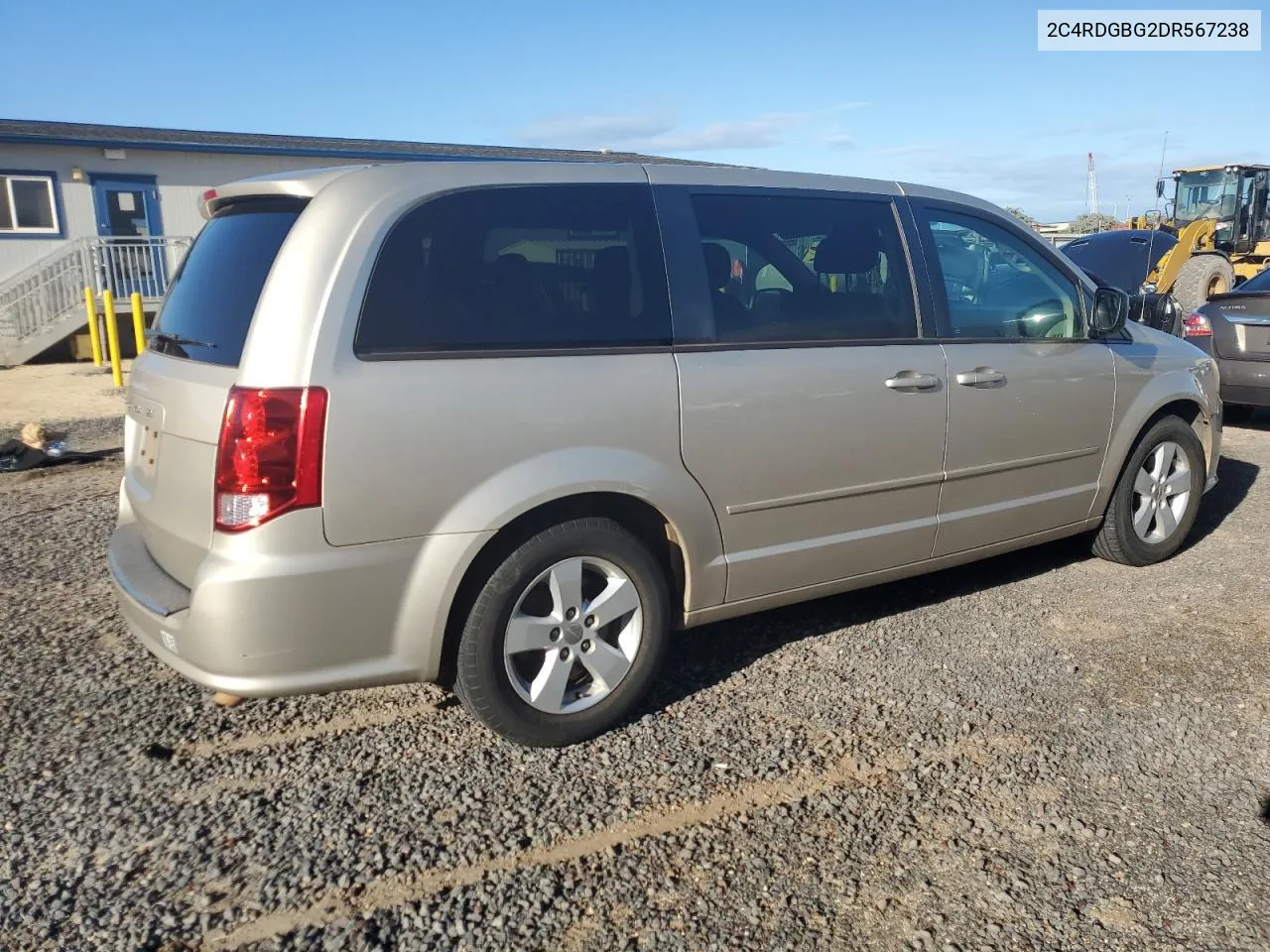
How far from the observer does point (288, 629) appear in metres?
2.77

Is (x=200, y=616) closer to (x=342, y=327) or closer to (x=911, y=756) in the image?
(x=342, y=327)

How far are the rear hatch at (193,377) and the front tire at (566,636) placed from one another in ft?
2.85

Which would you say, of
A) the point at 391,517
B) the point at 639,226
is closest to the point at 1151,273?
the point at 639,226

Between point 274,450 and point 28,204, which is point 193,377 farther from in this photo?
point 28,204

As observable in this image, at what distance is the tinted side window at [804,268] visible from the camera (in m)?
3.53

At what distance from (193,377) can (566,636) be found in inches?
53.9

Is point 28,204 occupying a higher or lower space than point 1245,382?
higher

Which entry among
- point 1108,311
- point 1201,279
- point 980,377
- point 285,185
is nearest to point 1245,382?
point 1108,311

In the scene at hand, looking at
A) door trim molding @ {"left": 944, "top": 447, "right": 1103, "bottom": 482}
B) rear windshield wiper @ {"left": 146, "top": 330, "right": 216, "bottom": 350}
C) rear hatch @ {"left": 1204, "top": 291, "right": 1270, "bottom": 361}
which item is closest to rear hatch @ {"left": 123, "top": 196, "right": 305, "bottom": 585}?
rear windshield wiper @ {"left": 146, "top": 330, "right": 216, "bottom": 350}

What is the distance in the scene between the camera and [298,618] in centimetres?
277

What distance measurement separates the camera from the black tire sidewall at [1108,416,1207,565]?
4883 mm

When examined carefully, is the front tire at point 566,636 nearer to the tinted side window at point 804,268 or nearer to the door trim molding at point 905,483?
the door trim molding at point 905,483

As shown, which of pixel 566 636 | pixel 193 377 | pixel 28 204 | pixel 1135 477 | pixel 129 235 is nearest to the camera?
pixel 193 377

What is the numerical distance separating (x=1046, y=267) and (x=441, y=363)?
3.02m
